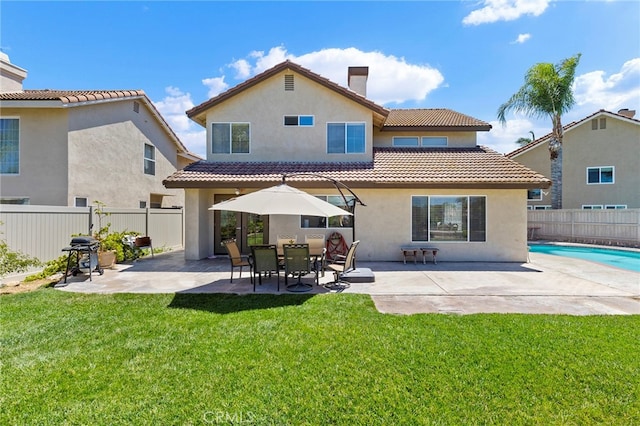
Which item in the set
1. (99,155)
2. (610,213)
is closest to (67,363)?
(99,155)

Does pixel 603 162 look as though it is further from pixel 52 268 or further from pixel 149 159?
pixel 52 268

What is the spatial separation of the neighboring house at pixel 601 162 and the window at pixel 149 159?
1185 inches

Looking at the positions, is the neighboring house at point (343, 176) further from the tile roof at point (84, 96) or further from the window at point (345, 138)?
the tile roof at point (84, 96)

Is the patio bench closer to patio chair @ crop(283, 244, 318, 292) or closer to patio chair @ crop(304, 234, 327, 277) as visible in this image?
patio chair @ crop(304, 234, 327, 277)

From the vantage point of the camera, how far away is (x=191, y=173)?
522 inches

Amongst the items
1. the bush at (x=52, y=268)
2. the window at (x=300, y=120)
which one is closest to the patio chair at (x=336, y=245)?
the window at (x=300, y=120)

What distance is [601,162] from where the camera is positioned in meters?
23.4

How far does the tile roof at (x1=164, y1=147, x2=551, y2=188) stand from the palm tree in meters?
12.6

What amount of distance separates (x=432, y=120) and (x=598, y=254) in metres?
11.9

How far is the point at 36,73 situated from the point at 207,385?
21253 millimetres

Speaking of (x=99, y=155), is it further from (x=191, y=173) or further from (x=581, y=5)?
(x=581, y=5)

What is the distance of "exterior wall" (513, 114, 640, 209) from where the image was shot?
22547mm

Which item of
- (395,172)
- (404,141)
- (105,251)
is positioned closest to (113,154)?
(105,251)

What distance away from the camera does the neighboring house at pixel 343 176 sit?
505 inches
